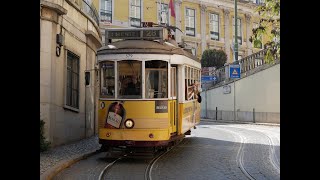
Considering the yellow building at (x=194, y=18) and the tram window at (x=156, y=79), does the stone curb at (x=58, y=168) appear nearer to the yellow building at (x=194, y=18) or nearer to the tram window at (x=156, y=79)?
the tram window at (x=156, y=79)

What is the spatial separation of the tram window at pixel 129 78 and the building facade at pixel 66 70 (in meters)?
1.59

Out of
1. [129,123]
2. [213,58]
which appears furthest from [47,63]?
[213,58]

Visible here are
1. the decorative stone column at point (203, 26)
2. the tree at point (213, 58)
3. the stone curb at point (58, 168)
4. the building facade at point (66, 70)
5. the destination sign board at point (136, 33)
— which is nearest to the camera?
the stone curb at point (58, 168)

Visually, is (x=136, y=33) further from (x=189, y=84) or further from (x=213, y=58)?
(x=213, y=58)

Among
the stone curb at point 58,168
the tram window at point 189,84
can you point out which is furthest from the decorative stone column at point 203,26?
the stone curb at point 58,168

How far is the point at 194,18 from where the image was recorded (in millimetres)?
46562

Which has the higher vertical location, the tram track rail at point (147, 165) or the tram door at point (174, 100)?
the tram door at point (174, 100)

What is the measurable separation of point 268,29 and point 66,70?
773cm

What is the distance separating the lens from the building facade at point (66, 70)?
12.3 meters

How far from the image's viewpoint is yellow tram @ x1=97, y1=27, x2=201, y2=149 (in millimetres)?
10625
